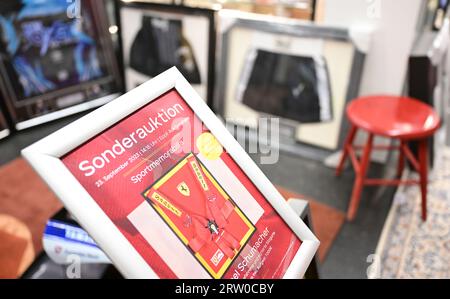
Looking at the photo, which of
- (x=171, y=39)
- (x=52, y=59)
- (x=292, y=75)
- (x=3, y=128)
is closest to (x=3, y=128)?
(x=3, y=128)

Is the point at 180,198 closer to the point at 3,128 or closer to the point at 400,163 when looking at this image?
the point at 400,163

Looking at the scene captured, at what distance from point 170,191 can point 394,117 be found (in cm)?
173

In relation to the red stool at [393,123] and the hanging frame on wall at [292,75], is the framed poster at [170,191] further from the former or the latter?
the hanging frame on wall at [292,75]

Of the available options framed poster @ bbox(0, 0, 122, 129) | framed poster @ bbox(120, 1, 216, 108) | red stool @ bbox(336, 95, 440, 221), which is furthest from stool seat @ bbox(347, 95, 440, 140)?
framed poster @ bbox(0, 0, 122, 129)

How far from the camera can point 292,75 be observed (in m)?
2.64

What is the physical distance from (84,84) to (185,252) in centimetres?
298

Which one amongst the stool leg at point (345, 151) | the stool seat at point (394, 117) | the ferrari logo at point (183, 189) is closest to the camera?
the ferrari logo at point (183, 189)

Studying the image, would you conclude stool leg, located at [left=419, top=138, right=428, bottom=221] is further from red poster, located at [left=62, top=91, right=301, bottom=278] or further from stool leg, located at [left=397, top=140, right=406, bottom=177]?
red poster, located at [left=62, top=91, right=301, bottom=278]

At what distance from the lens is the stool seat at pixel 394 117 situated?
6.11 ft

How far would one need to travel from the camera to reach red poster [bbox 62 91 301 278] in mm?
516

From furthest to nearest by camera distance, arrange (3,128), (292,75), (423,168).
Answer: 1. (3,128)
2. (292,75)
3. (423,168)

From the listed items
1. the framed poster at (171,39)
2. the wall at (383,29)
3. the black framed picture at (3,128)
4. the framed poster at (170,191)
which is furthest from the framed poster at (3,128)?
the framed poster at (170,191)

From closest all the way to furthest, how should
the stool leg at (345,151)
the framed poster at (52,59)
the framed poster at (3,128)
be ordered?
1. the stool leg at (345,151)
2. the framed poster at (52,59)
3. the framed poster at (3,128)

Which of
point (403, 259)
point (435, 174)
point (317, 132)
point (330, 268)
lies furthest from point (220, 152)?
point (435, 174)
